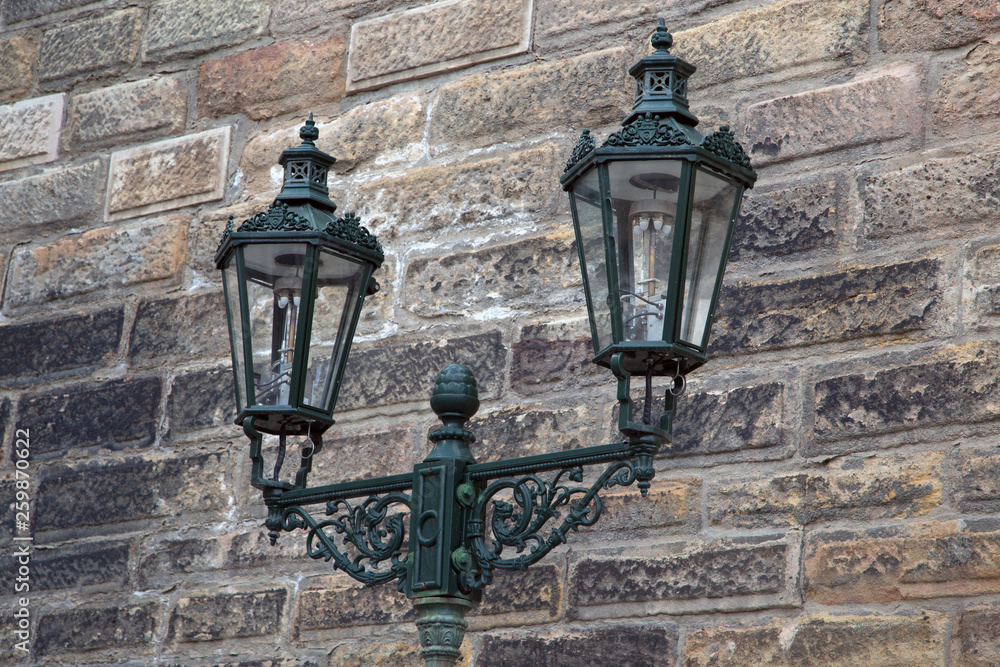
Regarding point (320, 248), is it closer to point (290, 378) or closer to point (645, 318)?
point (290, 378)

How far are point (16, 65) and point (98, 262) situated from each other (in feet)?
2.96

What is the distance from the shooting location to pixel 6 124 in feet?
13.4

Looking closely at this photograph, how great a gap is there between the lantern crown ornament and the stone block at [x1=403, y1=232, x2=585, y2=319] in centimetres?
96

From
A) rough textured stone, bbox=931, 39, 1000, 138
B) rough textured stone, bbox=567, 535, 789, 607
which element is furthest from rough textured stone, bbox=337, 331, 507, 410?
rough textured stone, bbox=931, 39, 1000, 138

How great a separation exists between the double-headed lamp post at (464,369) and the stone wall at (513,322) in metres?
0.65

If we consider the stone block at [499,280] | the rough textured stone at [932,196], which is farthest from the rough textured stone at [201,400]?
the rough textured stone at [932,196]

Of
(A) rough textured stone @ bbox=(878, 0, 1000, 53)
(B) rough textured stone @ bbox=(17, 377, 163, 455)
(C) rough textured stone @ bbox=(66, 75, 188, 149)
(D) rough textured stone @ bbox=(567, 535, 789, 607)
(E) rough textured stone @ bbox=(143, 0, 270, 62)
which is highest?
(E) rough textured stone @ bbox=(143, 0, 270, 62)

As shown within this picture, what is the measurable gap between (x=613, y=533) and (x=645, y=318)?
0.93m

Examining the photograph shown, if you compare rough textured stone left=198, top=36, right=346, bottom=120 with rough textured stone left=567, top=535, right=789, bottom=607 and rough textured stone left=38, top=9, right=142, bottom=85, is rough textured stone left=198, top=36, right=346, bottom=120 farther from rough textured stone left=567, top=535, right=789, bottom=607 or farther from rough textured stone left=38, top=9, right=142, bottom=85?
rough textured stone left=567, top=535, right=789, bottom=607

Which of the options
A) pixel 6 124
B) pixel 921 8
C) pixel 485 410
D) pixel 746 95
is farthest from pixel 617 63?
pixel 6 124

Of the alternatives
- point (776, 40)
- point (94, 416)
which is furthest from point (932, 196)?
point (94, 416)

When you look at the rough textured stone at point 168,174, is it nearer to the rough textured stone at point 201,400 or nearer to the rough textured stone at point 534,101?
the rough textured stone at point 201,400

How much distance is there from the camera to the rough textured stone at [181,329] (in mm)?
3494

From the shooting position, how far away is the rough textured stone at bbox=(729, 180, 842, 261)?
9.12 feet
